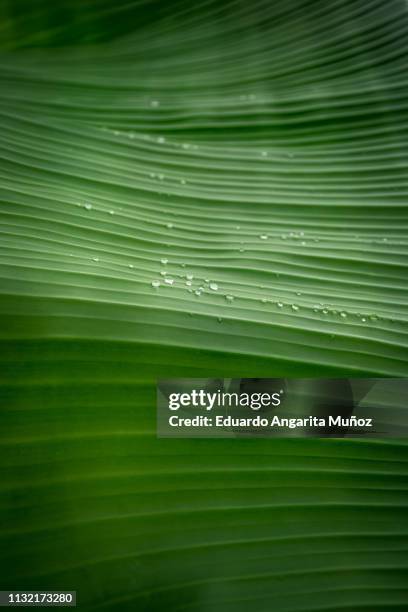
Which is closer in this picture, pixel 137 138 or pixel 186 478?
pixel 186 478

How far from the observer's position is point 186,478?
610 millimetres

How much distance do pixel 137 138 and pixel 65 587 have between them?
0.73 m

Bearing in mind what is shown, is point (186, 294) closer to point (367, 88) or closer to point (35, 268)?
point (35, 268)

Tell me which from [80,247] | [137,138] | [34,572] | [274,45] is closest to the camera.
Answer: [34,572]

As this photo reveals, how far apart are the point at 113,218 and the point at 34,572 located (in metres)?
0.48

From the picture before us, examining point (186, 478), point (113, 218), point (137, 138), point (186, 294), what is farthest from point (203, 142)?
point (186, 478)

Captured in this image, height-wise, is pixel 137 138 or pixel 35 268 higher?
pixel 137 138

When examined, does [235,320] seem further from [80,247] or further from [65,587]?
[65,587]

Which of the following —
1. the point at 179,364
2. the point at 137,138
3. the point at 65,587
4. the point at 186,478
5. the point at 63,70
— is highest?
the point at 63,70

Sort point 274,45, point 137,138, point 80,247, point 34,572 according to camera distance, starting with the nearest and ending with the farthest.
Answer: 1. point 34,572
2. point 80,247
3. point 137,138
4. point 274,45

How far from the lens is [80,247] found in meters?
0.71

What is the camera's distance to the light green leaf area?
0.60m

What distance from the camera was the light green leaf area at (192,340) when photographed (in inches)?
23.6

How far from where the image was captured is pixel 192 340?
64cm
